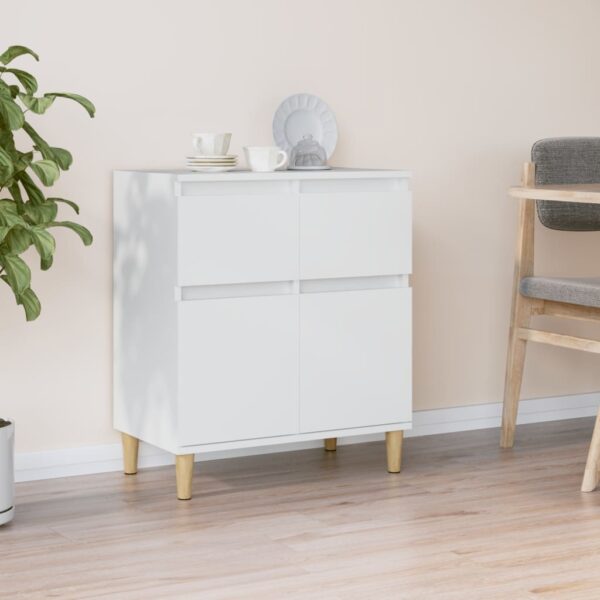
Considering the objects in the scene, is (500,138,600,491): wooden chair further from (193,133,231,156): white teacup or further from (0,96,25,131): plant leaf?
(0,96,25,131): plant leaf

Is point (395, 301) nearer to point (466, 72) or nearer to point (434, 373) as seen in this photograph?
point (434, 373)

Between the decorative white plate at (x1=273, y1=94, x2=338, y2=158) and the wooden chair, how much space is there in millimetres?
549

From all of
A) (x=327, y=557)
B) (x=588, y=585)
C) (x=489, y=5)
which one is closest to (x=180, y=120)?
(x=489, y=5)

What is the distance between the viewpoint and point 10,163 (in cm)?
261

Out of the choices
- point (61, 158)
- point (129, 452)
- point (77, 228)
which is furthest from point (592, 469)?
point (61, 158)

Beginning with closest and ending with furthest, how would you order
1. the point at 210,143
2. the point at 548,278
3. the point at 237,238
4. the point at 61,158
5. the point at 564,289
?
1. the point at 61,158
2. the point at 237,238
3. the point at 210,143
4. the point at 564,289
5. the point at 548,278

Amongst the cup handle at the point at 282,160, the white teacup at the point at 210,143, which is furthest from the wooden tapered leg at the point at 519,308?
the white teacup at the point at 210,143

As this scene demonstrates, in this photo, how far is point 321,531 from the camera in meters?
2.76

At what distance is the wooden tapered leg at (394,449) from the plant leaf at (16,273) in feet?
3.58

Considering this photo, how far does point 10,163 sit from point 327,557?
104 centimetres

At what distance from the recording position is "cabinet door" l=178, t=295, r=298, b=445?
2.97 meters

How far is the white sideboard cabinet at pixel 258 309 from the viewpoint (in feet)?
9.74

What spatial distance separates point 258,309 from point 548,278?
93 centimetres

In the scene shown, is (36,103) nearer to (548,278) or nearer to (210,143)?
Answer: (210,143)
